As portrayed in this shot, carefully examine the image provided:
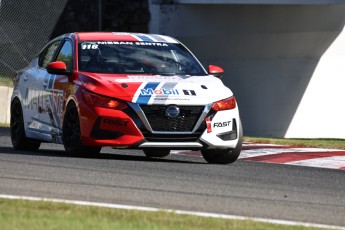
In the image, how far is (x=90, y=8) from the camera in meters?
26.8

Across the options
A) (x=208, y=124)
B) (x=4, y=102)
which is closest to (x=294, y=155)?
(x=208, y=124)

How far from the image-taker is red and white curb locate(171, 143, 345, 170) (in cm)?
1496

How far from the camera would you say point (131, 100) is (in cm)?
1318

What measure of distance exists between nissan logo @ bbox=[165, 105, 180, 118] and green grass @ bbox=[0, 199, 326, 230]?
4.42 meters

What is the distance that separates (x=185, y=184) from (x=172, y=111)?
2.37 metres

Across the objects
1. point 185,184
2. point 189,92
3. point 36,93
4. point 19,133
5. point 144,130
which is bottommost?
point 19,133

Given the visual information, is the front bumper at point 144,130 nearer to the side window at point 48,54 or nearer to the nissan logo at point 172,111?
the nissan logo at point 172,111

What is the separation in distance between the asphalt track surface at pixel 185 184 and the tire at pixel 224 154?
0.46 feet

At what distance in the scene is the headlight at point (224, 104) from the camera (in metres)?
13.4

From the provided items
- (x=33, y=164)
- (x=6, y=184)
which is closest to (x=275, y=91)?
(x=33, y=164)

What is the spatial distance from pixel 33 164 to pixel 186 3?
45.6ft

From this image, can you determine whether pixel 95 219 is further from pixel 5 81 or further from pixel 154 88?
pixel 5 81

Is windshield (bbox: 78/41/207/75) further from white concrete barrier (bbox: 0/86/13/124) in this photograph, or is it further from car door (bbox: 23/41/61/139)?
white concrete barrier (bbox: 0/86/13/124)

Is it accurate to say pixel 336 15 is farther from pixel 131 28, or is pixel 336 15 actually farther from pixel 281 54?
pixel 131 28
